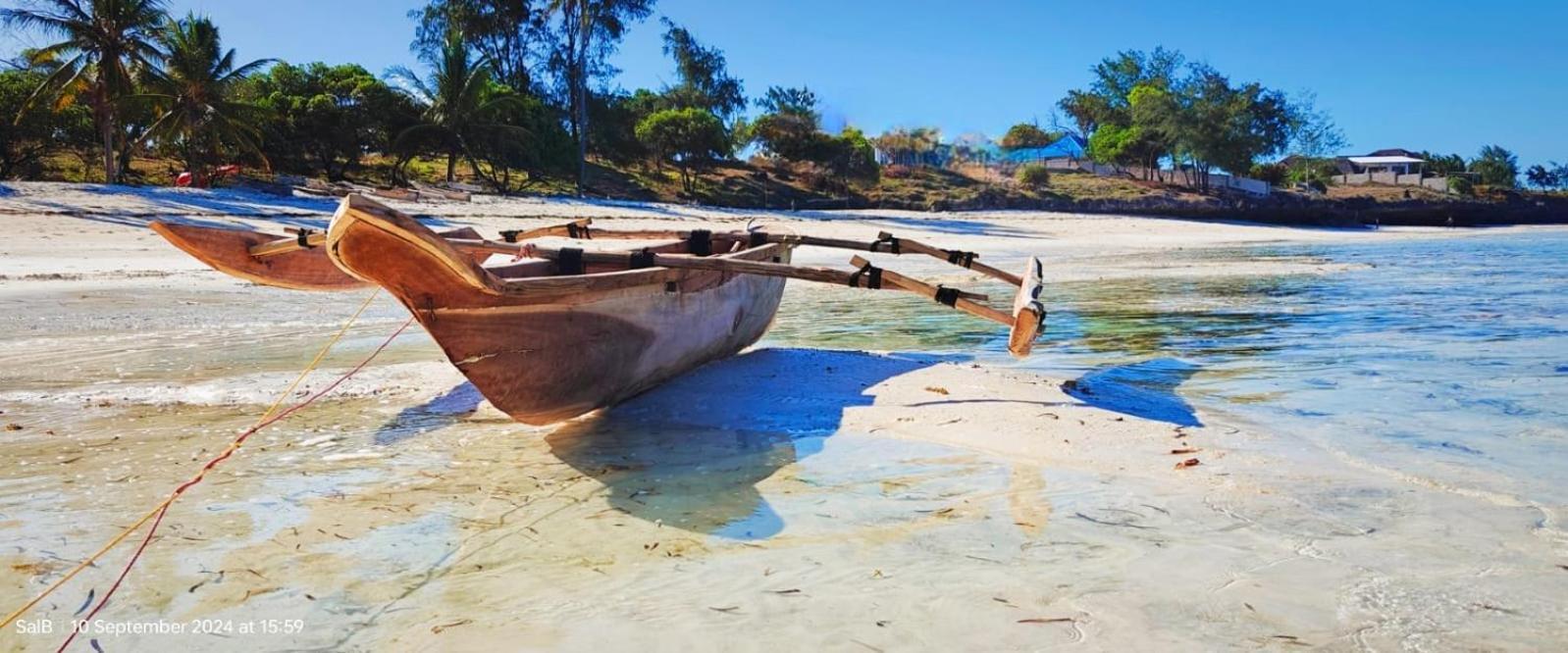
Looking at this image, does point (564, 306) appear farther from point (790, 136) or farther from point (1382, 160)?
point (1382, 160)

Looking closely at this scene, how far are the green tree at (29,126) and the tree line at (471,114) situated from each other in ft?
0.14

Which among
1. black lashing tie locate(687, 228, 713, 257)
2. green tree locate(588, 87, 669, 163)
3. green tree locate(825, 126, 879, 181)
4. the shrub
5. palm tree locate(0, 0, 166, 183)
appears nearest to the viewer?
black lashing tie locate(687, 228, 713, 257)

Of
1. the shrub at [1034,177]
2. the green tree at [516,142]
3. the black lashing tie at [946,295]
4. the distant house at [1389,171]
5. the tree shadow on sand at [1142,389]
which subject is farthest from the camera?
the distant house at [1389,171]

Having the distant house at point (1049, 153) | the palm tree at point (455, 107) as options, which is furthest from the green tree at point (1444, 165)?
the palm tree at point (455, 107)

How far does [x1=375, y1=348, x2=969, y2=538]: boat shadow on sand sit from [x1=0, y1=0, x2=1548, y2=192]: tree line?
18911mm

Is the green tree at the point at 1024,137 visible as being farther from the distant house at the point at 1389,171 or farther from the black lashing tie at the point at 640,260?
the black lashing tie at the point at 640,260

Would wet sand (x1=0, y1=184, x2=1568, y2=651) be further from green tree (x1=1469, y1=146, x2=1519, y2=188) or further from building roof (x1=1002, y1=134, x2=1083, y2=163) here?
green tree (x1=1469, y1=146, x2=1519, y2=188)

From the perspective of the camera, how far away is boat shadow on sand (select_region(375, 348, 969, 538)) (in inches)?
128

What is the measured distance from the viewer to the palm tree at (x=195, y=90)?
19.9 metres

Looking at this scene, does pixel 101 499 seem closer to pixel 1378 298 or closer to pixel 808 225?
pixel 1378 298

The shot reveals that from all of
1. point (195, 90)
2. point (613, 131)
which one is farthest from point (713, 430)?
point (613, 131)

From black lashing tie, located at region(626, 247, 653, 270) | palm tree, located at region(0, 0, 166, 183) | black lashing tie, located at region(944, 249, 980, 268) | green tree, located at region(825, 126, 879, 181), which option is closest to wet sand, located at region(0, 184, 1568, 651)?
black lashing tie, located at region(626, 247, 653, 270)

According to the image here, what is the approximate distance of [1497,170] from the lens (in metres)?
55.9

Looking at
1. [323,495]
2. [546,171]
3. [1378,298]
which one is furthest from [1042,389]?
[546,171]
